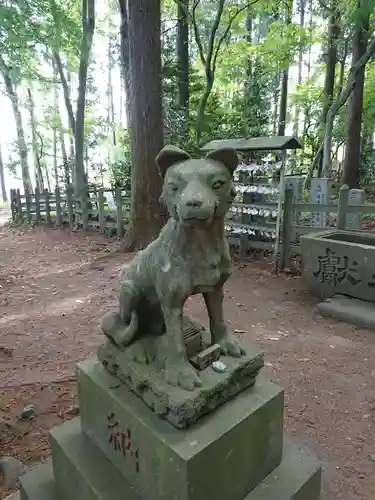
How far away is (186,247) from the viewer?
1.67 m

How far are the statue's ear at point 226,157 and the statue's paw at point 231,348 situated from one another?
2.82 feet

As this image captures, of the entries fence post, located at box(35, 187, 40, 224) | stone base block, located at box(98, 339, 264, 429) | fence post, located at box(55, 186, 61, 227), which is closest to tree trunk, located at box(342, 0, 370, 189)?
fence post, located at box(55, 186, 61, 227)

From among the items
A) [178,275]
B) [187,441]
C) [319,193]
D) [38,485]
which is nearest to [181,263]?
[178,275]

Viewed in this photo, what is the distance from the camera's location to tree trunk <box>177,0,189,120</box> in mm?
10336

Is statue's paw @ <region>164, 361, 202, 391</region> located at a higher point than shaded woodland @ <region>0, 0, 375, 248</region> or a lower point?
lower

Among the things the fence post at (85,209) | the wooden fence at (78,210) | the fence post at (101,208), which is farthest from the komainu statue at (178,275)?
the fence post at (85,209)

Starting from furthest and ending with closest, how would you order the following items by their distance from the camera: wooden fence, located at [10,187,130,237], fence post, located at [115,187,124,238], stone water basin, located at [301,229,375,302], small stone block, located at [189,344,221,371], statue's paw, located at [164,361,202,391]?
wooden fence, located at [10,187,130,237]
fence post, located at [115,187,124,238]
stone water basin, located at [301,229,375,302]
small stone block, located at [189,344,221,371]
statue's paw, located at [164,361,202,391]

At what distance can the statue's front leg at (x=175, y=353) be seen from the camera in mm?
1680

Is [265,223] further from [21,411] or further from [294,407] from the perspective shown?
→ [21,411]

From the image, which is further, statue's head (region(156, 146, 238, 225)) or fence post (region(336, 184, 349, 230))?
fence post (region(336, 184, 349, 230))

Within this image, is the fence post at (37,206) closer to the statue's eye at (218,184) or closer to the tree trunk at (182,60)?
the tree trunk at (182,60)

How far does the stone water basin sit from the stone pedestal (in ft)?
9.97

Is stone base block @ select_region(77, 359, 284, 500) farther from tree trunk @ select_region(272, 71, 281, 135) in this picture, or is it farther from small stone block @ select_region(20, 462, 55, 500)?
tree trunk @ select_region(272, 71, 281, 135)

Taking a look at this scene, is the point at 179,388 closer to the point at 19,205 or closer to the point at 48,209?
the point at 48,209
